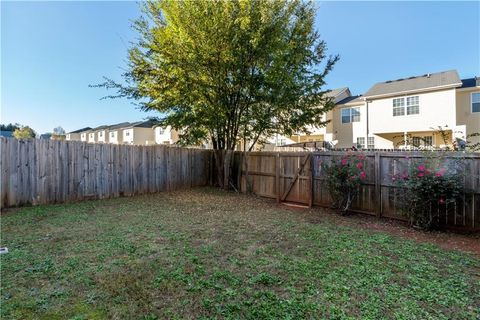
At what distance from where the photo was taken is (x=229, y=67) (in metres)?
8.88

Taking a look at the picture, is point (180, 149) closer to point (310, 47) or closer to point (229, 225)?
point (229, 225)

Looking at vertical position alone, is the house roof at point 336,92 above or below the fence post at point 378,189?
above

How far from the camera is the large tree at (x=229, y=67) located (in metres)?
8.26

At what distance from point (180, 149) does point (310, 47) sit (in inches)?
260

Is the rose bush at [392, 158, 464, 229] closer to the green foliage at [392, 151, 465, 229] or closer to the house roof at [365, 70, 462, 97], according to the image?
the green foliage at [392, 151, 465, 229]

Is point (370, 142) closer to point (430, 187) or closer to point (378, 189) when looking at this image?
point (378, 189)

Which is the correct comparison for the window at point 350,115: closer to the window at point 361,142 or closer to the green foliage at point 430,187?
the window at point 361,142

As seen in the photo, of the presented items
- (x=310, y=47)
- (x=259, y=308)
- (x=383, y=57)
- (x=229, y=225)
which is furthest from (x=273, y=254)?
(x=383, y=57)

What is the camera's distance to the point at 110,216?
19.8 feet

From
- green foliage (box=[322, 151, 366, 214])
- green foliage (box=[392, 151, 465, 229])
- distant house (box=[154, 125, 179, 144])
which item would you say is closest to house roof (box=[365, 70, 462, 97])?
green foliage (box=[322, 151, 366, 214])

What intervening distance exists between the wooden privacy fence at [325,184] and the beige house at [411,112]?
9855 mm

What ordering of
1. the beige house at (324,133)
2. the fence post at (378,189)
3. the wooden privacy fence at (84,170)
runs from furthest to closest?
the beige house at (324,133), the wooden privacy fence at (84,170), the fence post at (378,189)

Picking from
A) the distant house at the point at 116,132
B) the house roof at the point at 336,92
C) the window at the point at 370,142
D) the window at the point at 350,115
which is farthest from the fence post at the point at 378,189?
the distant house at the point at 116,132

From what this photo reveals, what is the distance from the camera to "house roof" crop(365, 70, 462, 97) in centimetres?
1634
